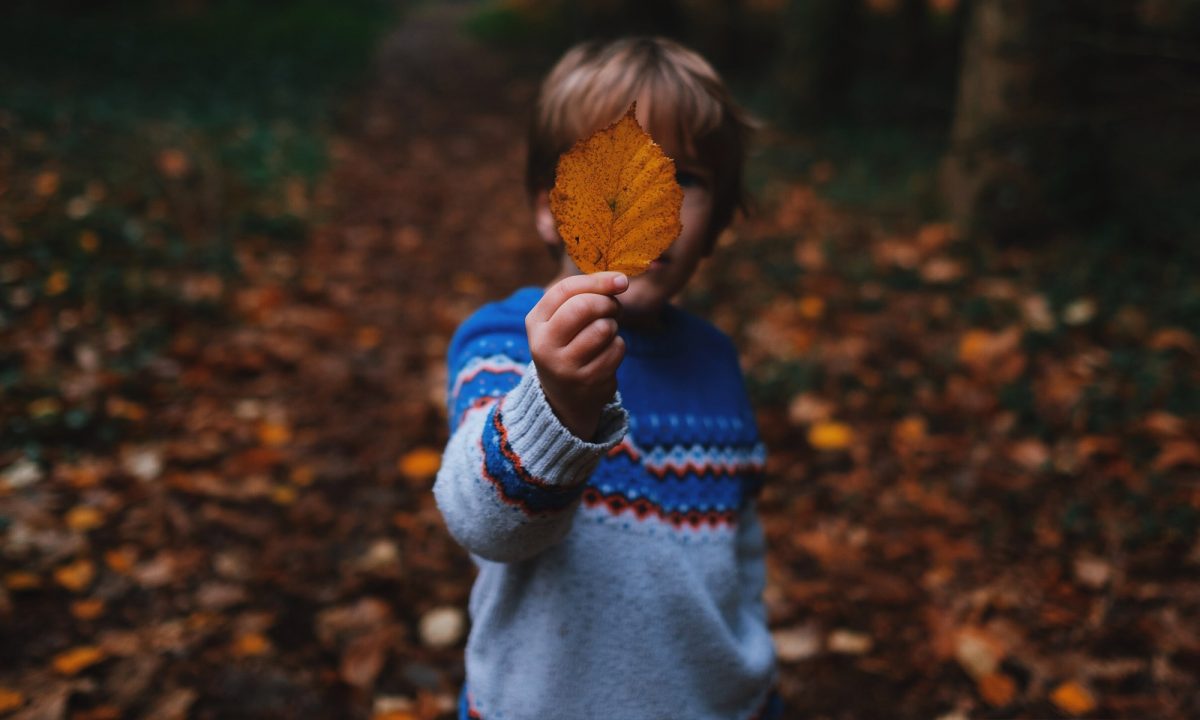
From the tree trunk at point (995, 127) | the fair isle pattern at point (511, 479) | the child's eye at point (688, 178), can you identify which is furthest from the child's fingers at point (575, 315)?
the tree trunk at point (995, 127)

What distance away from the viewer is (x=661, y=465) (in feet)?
3.74

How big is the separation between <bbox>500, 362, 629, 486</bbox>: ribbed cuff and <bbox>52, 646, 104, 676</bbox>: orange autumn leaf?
1.57 metres

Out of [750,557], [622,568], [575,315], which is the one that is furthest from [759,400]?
[575,315]

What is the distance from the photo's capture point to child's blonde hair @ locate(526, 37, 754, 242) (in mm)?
1077

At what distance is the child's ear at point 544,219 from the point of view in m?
1.16

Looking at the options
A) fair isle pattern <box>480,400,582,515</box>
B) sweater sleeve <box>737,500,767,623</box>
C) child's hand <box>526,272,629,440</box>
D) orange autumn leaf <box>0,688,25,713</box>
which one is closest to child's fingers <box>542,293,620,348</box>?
child's hand <box>526,272,629,440</box>

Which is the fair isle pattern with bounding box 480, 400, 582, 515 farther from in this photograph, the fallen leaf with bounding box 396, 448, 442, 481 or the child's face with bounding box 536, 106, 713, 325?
the fallen leaf with bounding box 396, 448, 442, 481

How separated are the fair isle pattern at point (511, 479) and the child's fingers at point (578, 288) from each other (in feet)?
0.50

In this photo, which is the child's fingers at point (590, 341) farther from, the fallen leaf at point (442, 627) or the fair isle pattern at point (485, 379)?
the fallen leaf at point (442, 627)

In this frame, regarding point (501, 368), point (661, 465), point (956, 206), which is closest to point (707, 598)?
point (661, 465)

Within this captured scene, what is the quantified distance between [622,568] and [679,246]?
18.3 inches

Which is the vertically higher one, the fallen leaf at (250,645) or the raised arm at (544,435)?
the raised arm at (544,435)

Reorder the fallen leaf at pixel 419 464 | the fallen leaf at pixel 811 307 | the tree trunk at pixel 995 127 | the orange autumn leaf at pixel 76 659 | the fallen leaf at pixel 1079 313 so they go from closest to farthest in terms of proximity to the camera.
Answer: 1. the orange autumn leaf at pixel 76 659
2. the fallen leaf at pixel 419 464
3. the fallen leaf at pixel 1079 313
4. the fallen leaf at pixel 811 307
5. the tree trunk at pixel 995 127

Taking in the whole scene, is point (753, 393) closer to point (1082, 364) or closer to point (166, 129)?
point (1082, 364)
